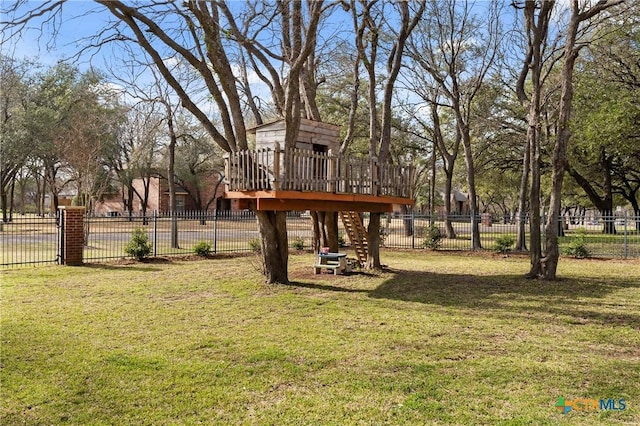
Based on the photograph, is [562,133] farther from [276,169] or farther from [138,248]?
[138,248]

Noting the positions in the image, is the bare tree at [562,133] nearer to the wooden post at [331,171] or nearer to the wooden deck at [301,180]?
the wooden deck at [301,180]

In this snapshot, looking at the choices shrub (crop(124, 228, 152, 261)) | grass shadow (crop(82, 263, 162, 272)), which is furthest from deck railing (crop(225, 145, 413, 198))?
shrub (crop(124, 228, 152, 261))

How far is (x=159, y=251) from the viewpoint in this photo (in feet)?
63.2

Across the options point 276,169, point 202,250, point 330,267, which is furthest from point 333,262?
point 202,250

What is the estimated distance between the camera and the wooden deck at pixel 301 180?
9516 millimetres

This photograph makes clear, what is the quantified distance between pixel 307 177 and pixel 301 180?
23cm

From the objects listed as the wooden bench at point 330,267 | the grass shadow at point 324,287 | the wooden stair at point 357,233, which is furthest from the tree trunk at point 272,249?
the wooden stair at point 357,233

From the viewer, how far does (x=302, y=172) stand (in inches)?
388

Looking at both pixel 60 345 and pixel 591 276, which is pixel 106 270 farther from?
pixel 591 276

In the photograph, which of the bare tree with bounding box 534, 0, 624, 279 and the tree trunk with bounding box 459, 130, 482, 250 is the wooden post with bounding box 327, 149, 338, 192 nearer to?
the bare tree with bounding box 534, 0, 624, 279

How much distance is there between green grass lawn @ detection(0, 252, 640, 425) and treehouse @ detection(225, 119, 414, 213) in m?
2.00

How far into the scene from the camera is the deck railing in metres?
9.50

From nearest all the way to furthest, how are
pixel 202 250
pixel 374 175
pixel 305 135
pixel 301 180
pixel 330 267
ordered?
1. pixel 301 180
2. pixel 374 175
3. pixel 305 135
4. pixel 330 267
5. pixel 202 250

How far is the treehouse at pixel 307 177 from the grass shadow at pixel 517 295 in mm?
2272
